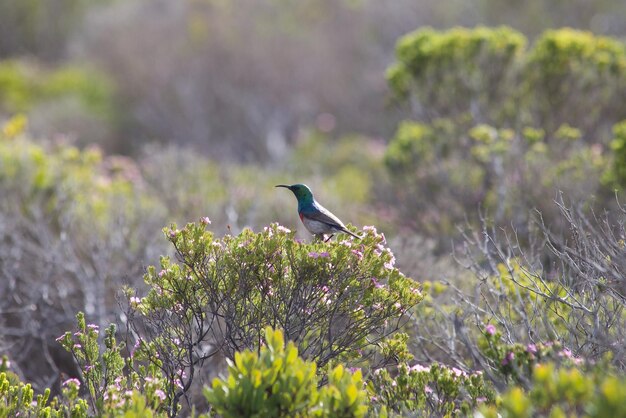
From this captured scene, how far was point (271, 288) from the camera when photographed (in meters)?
5.73

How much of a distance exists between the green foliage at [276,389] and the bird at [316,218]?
1507 millimetres

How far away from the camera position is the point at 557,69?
13.6 meters

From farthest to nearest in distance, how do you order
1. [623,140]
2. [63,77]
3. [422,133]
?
[63,77] < [422,133] < [623,140]

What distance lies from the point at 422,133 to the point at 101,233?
5.50 m

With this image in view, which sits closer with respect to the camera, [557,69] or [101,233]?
[101,233]

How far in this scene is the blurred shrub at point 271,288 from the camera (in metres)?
5.45

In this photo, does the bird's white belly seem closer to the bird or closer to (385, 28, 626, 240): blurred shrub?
the bird

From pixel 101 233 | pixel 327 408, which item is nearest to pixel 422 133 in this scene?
pixel 101 233

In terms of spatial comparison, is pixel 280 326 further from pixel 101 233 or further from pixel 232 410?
pixel 101 233

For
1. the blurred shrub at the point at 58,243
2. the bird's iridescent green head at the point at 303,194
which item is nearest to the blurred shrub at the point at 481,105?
the blurred shrub at the point at 58,243

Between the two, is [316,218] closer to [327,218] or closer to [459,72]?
[327,218]

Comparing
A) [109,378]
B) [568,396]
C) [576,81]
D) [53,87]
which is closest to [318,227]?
[109,378]

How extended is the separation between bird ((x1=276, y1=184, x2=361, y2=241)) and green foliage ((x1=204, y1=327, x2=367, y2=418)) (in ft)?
4.94

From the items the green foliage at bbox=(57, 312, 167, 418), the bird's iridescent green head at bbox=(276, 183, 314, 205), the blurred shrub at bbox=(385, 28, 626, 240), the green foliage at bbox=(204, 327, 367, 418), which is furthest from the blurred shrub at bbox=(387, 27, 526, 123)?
the green foliage at bbox=(204, 327, 367, 418)
